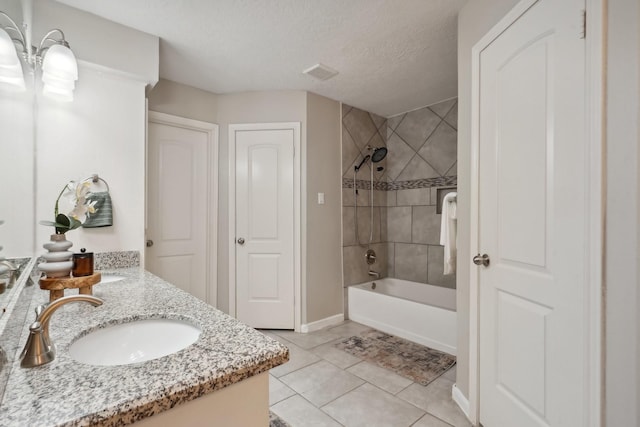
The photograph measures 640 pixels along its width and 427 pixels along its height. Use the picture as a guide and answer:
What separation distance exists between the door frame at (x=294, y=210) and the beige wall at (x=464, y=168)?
5.35 ft

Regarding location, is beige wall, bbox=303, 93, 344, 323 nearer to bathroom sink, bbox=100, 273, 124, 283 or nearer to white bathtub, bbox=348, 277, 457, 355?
white bathtub, bbox=348, 277, 457, 355

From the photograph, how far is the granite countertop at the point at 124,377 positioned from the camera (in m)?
0.48

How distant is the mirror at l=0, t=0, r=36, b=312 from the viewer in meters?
0.91

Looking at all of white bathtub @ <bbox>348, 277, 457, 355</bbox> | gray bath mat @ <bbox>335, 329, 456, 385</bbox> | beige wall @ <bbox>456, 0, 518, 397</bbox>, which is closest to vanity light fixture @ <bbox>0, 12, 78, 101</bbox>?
beige wall @ <bbox>456, 0, 518, 397</bbox>

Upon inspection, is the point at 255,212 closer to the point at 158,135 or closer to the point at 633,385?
the point at 158,135

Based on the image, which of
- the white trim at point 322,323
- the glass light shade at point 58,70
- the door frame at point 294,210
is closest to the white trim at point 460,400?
the white trim at point 322,323

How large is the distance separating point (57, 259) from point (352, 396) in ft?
5.75

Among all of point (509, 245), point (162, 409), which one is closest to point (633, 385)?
point (509, 245)

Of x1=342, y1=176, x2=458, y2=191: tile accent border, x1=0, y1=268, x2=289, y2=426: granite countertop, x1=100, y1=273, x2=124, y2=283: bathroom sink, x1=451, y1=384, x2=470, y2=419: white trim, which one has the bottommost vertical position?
x1=451, y1=384, x2=470, y2=419: white trim

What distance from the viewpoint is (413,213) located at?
3.61m

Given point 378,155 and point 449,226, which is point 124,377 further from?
point 378,155

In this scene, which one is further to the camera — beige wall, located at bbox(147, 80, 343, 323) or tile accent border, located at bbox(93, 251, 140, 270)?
beige wall, located at bbox(147, 80, 343, 323)

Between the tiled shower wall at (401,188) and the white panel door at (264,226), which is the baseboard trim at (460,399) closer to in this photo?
the tiled shower wall at (401,188)

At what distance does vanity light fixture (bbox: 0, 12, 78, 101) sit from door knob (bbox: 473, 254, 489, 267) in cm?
205
